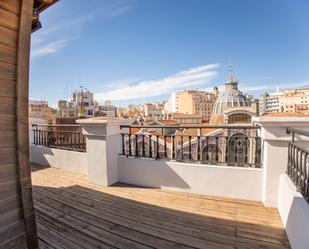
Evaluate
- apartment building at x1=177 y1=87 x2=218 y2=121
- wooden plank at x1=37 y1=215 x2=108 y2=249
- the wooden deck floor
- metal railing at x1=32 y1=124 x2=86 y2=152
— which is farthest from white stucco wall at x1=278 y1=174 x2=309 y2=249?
apartment building at x1=177 y1=87 x2=218 y2=121

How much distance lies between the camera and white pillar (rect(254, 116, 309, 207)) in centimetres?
226

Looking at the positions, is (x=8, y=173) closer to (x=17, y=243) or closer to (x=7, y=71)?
(x=17, y=243)

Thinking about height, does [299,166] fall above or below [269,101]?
below

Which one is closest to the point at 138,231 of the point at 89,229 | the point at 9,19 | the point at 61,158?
the point at 89,229

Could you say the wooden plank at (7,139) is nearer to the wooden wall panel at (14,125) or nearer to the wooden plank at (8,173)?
the wooden wall panel at (14,125)

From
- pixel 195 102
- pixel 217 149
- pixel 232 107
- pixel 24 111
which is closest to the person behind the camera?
pixel 24 111

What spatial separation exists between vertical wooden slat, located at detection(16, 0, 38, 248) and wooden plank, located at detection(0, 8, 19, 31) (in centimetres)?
3

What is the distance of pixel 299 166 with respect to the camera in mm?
1838

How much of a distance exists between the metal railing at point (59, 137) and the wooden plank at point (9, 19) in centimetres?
317

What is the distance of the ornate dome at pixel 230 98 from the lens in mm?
37500

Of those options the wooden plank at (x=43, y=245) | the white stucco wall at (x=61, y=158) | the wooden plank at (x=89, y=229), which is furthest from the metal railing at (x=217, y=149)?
the wooden plank at (x=43, y=245)

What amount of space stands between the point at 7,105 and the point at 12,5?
27.8 inches

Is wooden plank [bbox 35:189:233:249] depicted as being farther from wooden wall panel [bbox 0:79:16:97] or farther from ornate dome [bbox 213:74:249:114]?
ornate dome [bbox 213:74:249:114]

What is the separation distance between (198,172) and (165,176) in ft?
1.82
